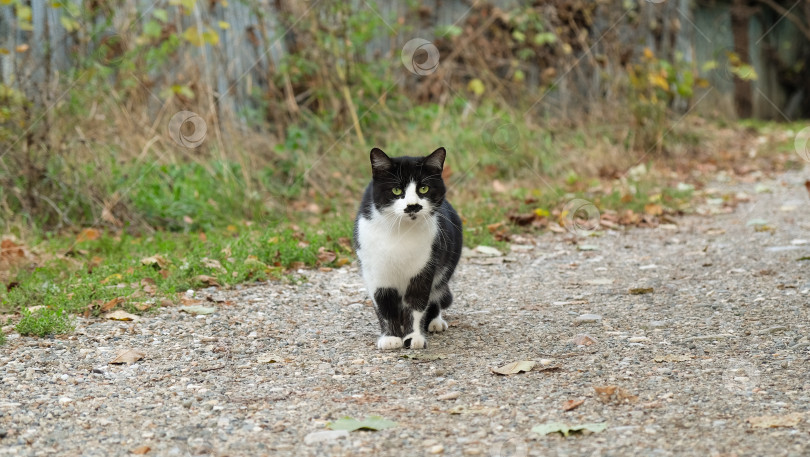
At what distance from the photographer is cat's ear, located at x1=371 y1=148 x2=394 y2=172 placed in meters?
3.18

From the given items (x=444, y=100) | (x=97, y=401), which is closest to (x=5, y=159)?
(x=97, y=401)

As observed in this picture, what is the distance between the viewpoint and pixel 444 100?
8.33m

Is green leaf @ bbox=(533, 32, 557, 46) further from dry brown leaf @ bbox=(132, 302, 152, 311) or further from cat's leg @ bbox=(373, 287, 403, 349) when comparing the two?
dry brown leaf @ bbox=(132, 302, 152, 311)

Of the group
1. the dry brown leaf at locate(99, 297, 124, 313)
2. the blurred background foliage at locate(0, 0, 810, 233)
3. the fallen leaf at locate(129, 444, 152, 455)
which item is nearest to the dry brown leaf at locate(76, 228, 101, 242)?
the blurred background foliage at locate(0, 0, 810, 233)

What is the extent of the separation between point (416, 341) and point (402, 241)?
1.36 feet

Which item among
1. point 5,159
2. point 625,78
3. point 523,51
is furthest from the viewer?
point 523,51

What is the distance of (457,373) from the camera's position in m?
2.85

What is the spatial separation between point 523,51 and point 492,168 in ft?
7.59

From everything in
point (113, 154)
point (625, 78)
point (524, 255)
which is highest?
point (625, 78)

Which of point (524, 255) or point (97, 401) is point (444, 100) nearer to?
point (524, 255)

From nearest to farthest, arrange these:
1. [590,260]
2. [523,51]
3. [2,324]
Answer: [2,324]
[590,260]
[523,51]

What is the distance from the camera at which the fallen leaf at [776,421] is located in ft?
7.30

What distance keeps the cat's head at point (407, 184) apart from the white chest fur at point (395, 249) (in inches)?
2.0

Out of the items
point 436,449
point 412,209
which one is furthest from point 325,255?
point 436,449
